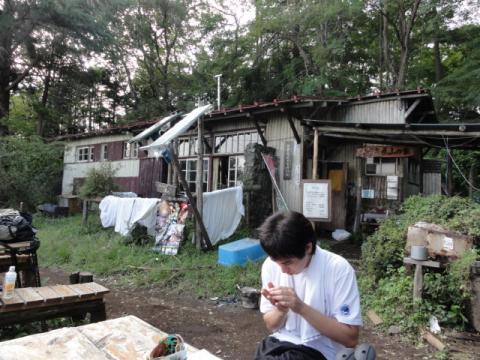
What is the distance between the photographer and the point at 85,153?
17766 mm

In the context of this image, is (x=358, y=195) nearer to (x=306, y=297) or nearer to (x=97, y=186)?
(x=306, y=297)

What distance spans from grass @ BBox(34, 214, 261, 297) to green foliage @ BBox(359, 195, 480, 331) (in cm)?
200

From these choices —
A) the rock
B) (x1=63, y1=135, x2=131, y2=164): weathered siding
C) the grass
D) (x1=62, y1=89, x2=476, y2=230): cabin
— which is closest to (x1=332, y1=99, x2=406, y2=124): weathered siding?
(x1=62, y1=89, x2=476, y2=230): cabin

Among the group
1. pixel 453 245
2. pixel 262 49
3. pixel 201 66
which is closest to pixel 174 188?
pixel 453 245

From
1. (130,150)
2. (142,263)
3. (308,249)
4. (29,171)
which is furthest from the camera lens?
(29,171)

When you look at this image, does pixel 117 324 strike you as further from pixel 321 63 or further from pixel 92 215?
pixel 321 63

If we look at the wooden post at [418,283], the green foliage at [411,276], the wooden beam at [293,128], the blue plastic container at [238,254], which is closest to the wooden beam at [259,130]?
the wooden beam at [293,128]

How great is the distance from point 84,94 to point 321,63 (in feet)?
56.9

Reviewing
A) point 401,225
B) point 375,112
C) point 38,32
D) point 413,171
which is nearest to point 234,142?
point 375,112

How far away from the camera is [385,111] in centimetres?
920

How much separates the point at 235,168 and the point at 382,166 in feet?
14.1

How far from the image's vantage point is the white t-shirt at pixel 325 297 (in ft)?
5.84

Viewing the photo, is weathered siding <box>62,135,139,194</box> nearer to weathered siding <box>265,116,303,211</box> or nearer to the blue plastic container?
weathered siding <box>265,116,303,211</box>

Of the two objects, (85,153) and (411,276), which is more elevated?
(85,153)
